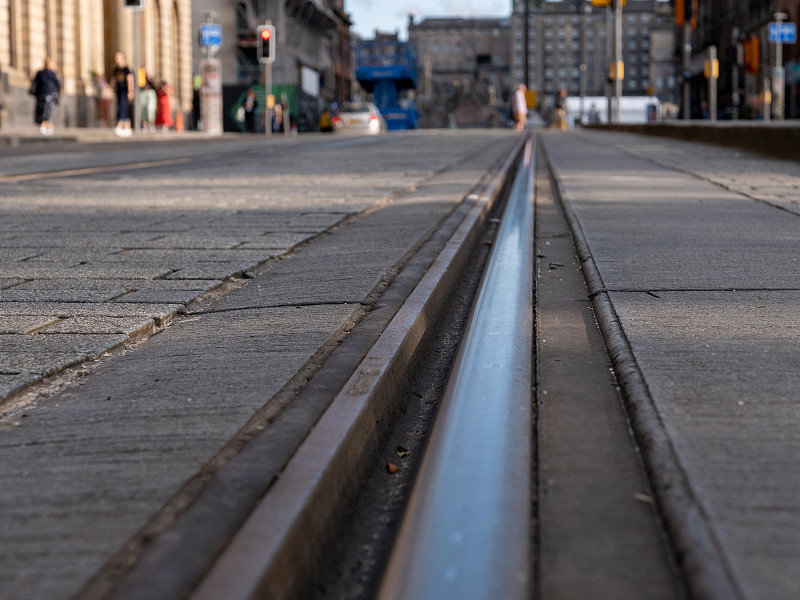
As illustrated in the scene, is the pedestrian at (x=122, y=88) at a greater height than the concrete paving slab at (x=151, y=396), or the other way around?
the pedestrian at (x=122, y=88)

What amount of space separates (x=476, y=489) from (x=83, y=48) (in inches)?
1466

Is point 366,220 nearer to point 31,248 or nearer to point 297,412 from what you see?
point 31,248

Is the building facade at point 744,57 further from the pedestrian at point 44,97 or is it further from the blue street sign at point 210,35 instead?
the pedestrian at point 44,97

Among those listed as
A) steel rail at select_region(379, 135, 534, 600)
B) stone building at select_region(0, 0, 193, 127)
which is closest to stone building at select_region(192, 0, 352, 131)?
stone building at select_region(0, 0, 193, 127)

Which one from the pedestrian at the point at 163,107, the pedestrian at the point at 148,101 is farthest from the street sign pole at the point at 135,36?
the pedestrian at the point at 163,107

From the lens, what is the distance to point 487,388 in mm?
2719

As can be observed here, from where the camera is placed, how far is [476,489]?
1.99m

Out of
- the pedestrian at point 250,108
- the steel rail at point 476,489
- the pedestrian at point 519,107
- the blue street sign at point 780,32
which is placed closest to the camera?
the steel rail at point 476,489

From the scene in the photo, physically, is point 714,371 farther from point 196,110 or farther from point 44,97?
point 196,110

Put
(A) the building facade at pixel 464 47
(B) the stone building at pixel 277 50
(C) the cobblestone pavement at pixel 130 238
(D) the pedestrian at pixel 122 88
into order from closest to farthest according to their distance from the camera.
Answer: (C) the cobblestone pavement at pixel 130 238
(D) the pedestrian at pixel 122 88
(B) the stone building at pixel 277 50
(A) the building facade at pixel 464 47

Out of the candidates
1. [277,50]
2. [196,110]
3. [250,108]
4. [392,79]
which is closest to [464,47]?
[277,50]

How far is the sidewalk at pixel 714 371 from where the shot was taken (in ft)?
5.63

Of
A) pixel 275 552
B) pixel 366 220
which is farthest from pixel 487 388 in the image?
pixel 366 220

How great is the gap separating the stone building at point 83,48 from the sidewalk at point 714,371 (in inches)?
966
